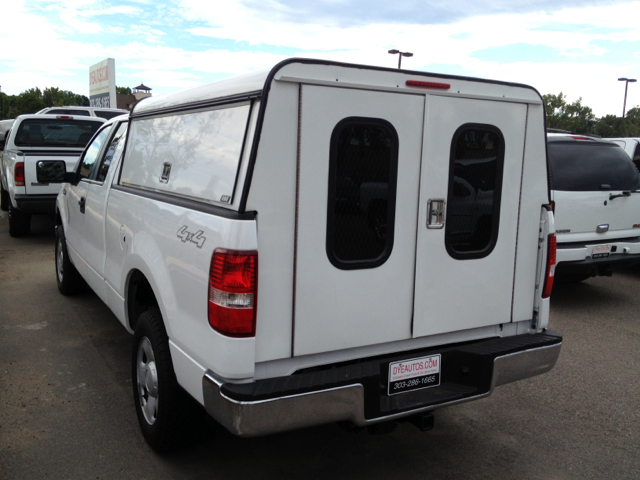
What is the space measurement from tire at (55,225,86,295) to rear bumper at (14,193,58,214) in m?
3.07

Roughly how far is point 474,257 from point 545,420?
4.85 feet

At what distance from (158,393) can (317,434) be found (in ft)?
3.55

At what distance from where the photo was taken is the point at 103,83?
26484 mm

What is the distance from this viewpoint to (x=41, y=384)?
4.23 meters

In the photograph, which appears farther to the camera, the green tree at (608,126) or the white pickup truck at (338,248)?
the green tree at (608,126)

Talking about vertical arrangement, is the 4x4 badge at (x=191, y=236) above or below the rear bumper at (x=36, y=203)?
above

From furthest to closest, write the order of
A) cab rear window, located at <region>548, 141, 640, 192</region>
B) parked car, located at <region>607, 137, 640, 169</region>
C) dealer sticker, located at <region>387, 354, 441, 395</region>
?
parked car, located at <region>607, 137, 640, 169</region>, cab rear window, located at <region>548, 141, 640, 192</region>, dealer sticker, located at <region>387, 354, 441, 395</region>

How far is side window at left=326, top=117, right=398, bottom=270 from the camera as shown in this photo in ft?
9.12

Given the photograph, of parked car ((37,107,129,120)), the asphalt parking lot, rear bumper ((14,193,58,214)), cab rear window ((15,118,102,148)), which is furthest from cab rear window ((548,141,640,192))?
parked car ((37,107,129,120))

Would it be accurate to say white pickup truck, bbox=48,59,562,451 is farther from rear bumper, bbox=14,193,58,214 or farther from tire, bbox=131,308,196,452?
rear bumper, bbox=14,193,58,214

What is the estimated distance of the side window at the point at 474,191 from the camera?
3121 millimetres

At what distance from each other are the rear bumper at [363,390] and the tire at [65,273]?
4.27m

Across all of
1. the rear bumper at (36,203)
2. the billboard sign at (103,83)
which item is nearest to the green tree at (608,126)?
the billboard sign at (103,83)

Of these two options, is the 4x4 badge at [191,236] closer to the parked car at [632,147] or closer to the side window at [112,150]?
the side window at [112,150]
